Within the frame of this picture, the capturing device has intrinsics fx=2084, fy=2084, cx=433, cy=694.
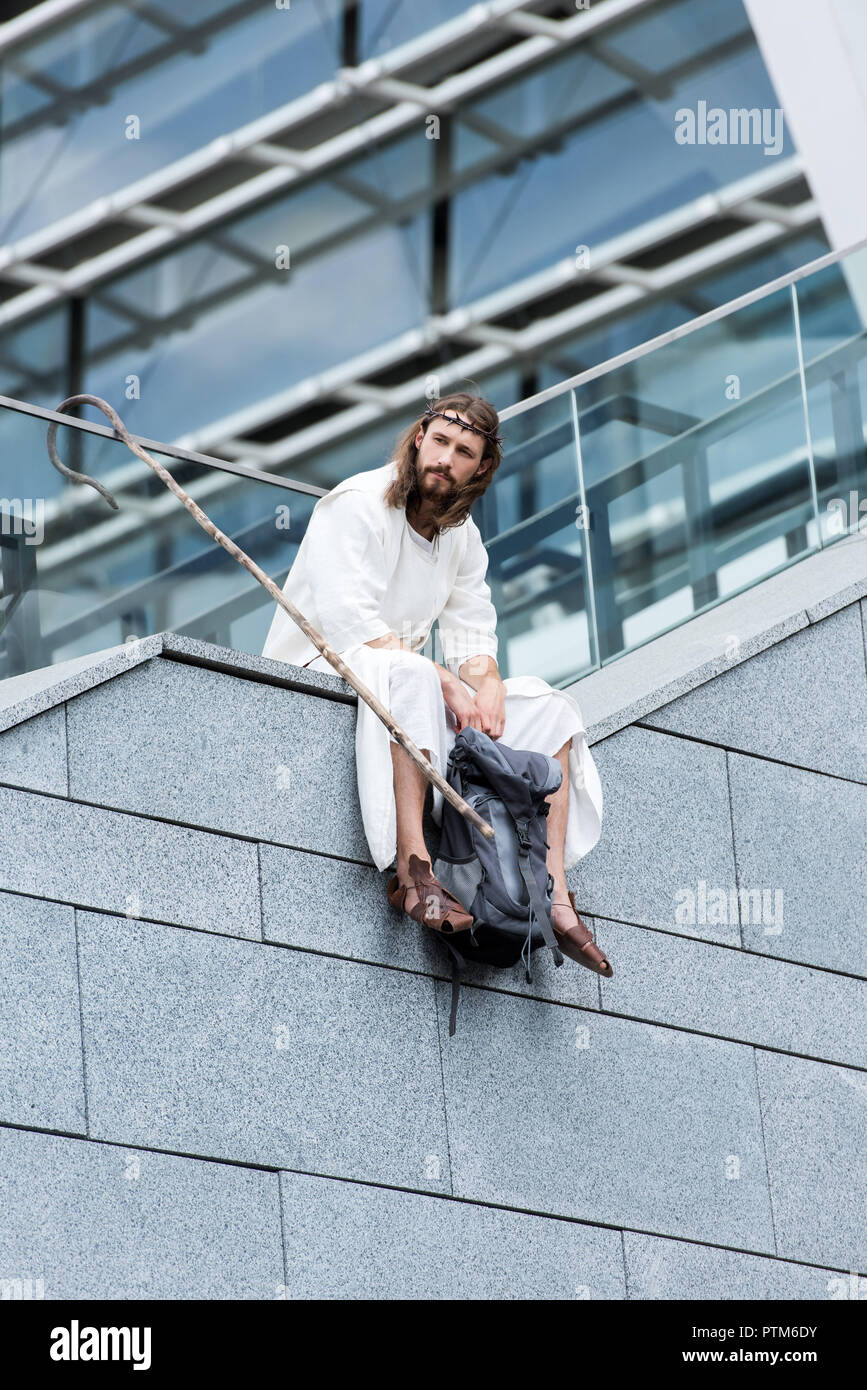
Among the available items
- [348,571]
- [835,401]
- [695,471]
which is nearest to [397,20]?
[835,401]

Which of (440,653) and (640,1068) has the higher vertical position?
(440,653)

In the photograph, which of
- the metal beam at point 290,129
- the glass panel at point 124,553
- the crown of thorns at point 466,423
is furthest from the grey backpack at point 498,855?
the metal beam at point 290,129

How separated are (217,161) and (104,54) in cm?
144

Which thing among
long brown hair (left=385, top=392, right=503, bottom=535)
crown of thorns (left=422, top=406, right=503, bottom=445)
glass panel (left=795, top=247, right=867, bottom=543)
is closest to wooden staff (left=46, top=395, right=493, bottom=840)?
long brown hair (left=385, top=392, right=503, bottom=535)

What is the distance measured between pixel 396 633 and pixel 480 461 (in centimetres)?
62

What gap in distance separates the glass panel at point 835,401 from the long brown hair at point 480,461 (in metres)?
2.54

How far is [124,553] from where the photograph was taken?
7.22m

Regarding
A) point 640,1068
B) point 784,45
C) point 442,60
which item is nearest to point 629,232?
point 442,60

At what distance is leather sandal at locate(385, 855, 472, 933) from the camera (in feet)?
18.7

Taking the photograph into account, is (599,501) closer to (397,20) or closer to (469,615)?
(469,615)

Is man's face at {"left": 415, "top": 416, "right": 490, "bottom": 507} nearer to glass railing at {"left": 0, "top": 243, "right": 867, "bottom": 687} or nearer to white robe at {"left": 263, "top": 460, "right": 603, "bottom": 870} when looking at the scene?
white robe at {"left": 263, "top": 460, "right": 603, "bottom": 870}

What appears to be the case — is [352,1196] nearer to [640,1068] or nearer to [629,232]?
[640,1068]

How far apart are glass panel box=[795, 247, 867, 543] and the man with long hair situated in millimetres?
2420

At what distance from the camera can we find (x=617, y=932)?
21.6ft
